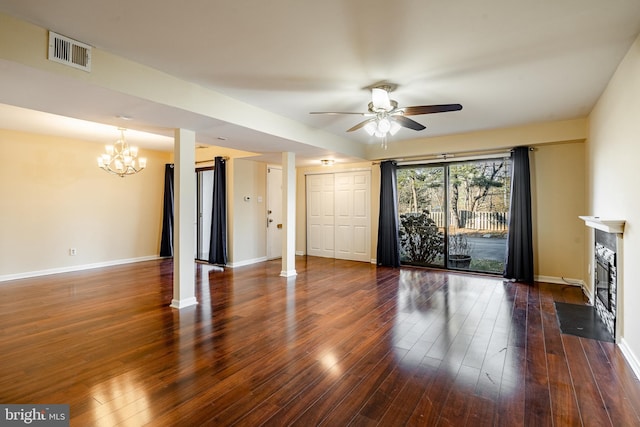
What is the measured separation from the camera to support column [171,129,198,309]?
3.94 m

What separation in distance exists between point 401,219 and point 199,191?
15.5 feet

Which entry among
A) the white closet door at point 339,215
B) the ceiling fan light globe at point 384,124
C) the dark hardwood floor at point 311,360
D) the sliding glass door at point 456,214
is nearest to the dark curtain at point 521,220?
the sliding glass door at point 456,214

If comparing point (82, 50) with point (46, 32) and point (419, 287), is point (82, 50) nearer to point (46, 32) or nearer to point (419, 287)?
point (46, 32)

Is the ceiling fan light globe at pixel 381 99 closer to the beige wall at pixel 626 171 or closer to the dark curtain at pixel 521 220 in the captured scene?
the beige wall at pixel 626 171

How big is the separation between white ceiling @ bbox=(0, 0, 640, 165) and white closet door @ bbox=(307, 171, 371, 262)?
3485 mm

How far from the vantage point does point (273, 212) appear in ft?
25.5

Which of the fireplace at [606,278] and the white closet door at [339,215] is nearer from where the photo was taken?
the fireplace at [606,278]

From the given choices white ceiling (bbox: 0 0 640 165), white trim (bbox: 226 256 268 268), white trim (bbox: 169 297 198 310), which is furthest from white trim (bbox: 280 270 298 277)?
white ceiling (bbox: 0 0 640 165)

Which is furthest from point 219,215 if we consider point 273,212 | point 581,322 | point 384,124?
point 581,322

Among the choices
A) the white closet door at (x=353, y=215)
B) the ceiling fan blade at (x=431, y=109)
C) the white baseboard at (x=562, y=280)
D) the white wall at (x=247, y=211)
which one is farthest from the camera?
the white closet door at (x=353, y=215)

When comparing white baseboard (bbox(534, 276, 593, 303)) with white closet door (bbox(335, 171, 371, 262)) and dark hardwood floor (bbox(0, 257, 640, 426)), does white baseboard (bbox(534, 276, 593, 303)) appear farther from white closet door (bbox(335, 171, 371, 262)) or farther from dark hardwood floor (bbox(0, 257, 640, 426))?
white closet door (bbox(335, 171, 371, 262))

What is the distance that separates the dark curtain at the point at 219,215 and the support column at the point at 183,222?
2.61 metres

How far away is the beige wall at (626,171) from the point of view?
2508mm

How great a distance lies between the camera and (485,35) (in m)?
2.46
